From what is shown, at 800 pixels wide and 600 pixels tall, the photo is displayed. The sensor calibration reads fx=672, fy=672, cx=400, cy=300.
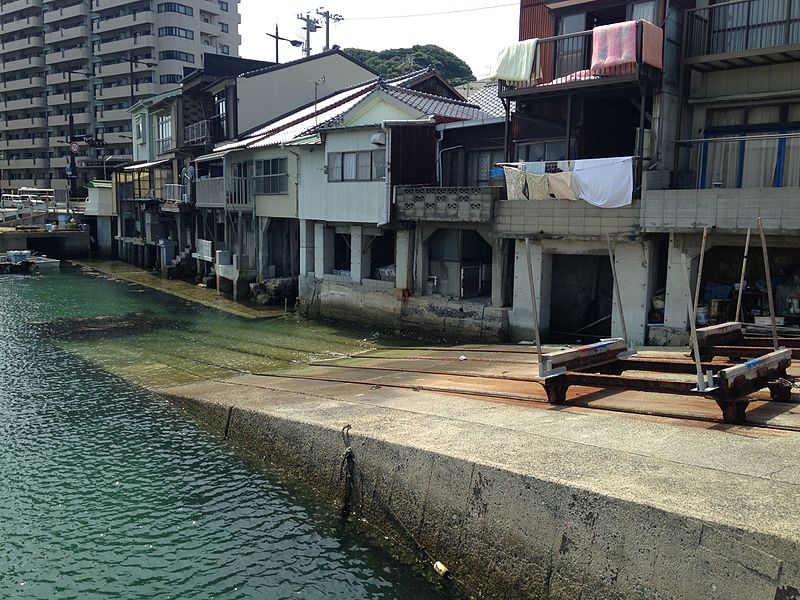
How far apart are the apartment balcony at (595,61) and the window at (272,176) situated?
13735 mm

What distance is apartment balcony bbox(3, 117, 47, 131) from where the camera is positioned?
284 feet

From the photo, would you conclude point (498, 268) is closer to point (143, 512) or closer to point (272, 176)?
point (143, 512)

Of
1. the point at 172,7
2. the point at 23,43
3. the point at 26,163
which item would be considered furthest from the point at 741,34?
the point at 23,43

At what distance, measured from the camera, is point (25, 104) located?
3450 inches

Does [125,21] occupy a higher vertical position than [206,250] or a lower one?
higher

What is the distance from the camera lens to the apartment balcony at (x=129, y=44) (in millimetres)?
75938

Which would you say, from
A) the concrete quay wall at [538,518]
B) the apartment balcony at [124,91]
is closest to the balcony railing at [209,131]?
the concrete quay wall at [538,518]

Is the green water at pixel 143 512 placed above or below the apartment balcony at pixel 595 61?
below

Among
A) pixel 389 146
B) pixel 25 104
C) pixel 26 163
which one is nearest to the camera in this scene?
pixel 389 146

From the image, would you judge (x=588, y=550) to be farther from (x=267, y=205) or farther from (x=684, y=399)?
(x=267, y=205)

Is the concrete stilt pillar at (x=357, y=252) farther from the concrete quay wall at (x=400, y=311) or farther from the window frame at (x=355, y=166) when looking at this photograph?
the window frame at (x=355, y=166)

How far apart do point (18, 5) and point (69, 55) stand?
12.5 meters

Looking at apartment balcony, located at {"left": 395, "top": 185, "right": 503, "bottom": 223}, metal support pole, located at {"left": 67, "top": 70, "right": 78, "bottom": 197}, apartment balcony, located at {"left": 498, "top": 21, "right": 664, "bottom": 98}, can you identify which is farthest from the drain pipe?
metal support pole, located at {"left": 67, "top": 70, "right": 78, "bottom": 197}

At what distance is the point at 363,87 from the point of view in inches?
1437
